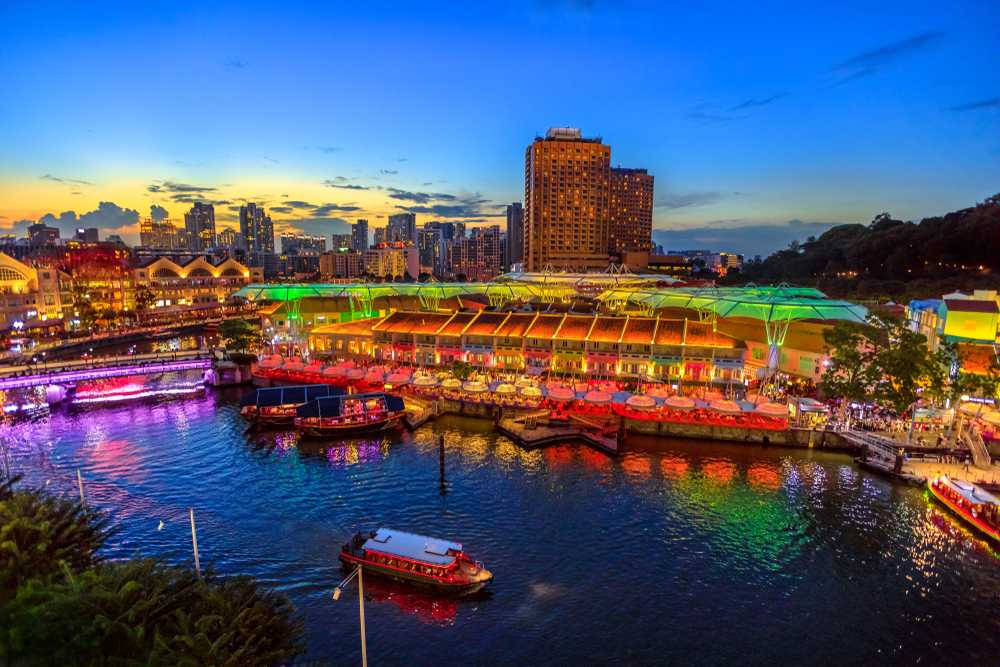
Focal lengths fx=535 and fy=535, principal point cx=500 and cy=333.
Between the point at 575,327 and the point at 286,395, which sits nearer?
the point at 286,395

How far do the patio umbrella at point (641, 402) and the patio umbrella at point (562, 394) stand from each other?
5438mm

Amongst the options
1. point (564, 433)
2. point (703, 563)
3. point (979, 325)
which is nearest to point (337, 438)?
point (564, 433)

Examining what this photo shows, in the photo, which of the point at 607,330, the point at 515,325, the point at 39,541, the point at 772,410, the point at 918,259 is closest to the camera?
the point at 39,541

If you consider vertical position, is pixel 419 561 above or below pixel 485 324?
below

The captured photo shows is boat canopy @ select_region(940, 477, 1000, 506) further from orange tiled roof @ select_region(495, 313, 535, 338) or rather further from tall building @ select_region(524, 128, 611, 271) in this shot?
tall building @ select_region(524, 128, 611, 271)

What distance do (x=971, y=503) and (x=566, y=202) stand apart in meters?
169

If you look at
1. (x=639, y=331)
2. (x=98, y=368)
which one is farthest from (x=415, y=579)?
(x=98, y=368)

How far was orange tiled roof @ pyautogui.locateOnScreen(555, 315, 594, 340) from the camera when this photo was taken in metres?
57.8

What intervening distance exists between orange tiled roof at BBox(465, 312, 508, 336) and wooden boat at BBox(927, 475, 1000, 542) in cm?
4077

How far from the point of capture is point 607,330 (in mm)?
57688

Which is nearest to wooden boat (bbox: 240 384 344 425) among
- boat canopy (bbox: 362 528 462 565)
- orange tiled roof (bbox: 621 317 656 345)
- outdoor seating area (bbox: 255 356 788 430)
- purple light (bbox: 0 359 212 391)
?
outdoor seating area (bbox: 255 356 788 430)

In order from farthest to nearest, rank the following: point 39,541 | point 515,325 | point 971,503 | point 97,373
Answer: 1. point 515,325
2. point 97,373
3. point 971,503
4. point 39,541

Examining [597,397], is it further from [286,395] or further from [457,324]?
[286,395]

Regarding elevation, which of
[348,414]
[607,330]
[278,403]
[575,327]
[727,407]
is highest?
[575,327]
